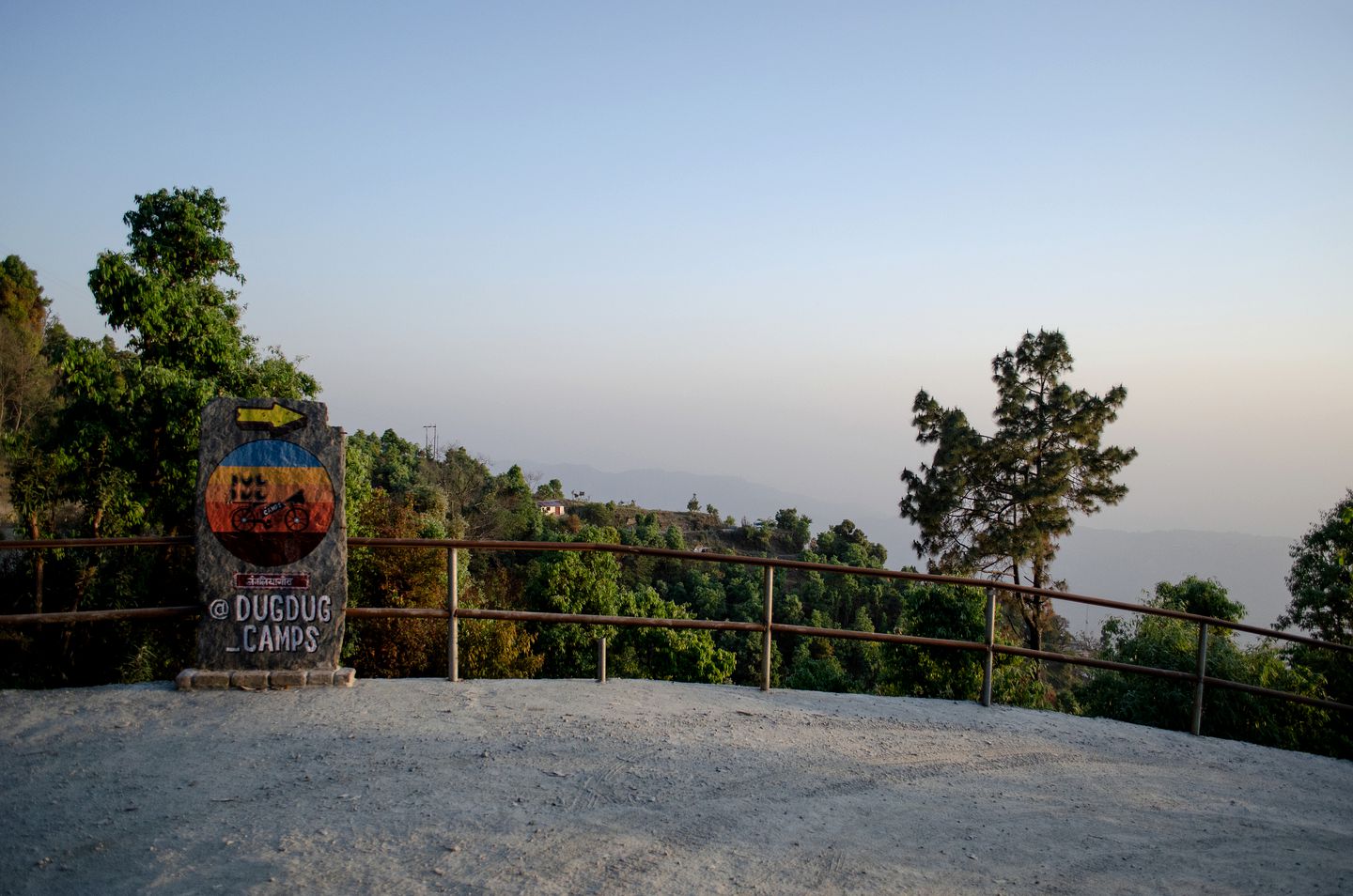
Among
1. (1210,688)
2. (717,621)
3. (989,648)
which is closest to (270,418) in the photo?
(717,621)

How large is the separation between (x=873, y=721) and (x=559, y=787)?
107 inches

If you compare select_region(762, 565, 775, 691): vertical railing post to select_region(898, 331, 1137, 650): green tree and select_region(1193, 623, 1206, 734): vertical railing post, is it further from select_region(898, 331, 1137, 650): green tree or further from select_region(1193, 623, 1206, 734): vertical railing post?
select_region(898, 331, 1137, 650): green tree

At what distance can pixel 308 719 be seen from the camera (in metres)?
5.84

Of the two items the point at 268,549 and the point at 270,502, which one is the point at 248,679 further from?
the point at 270,502

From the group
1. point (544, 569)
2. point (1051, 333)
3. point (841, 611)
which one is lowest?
point (841, 611)

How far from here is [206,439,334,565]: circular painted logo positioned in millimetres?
6559

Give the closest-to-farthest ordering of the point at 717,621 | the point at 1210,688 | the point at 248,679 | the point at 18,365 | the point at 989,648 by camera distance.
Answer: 1. the point at 248,679
2. the point at 717,621
3. the point at 989,648
4. the point at 1210,688
5. the point at 18,365

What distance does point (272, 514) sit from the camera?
6590mm

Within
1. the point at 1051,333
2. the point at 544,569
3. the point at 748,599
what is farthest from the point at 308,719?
the point at 748,599

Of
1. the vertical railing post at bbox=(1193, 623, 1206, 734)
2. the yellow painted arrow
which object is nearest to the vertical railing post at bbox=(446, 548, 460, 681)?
the yellow painted arrow

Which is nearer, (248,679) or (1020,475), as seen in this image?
(248,679)

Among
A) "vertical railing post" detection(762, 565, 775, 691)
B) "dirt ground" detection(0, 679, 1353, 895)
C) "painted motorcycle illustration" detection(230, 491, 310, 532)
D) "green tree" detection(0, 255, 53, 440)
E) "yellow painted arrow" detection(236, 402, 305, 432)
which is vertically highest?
"green tree" detection(0, 255, 53, 440)

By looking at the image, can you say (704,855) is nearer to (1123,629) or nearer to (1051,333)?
(1123,629)

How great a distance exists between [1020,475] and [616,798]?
26.8 meters
